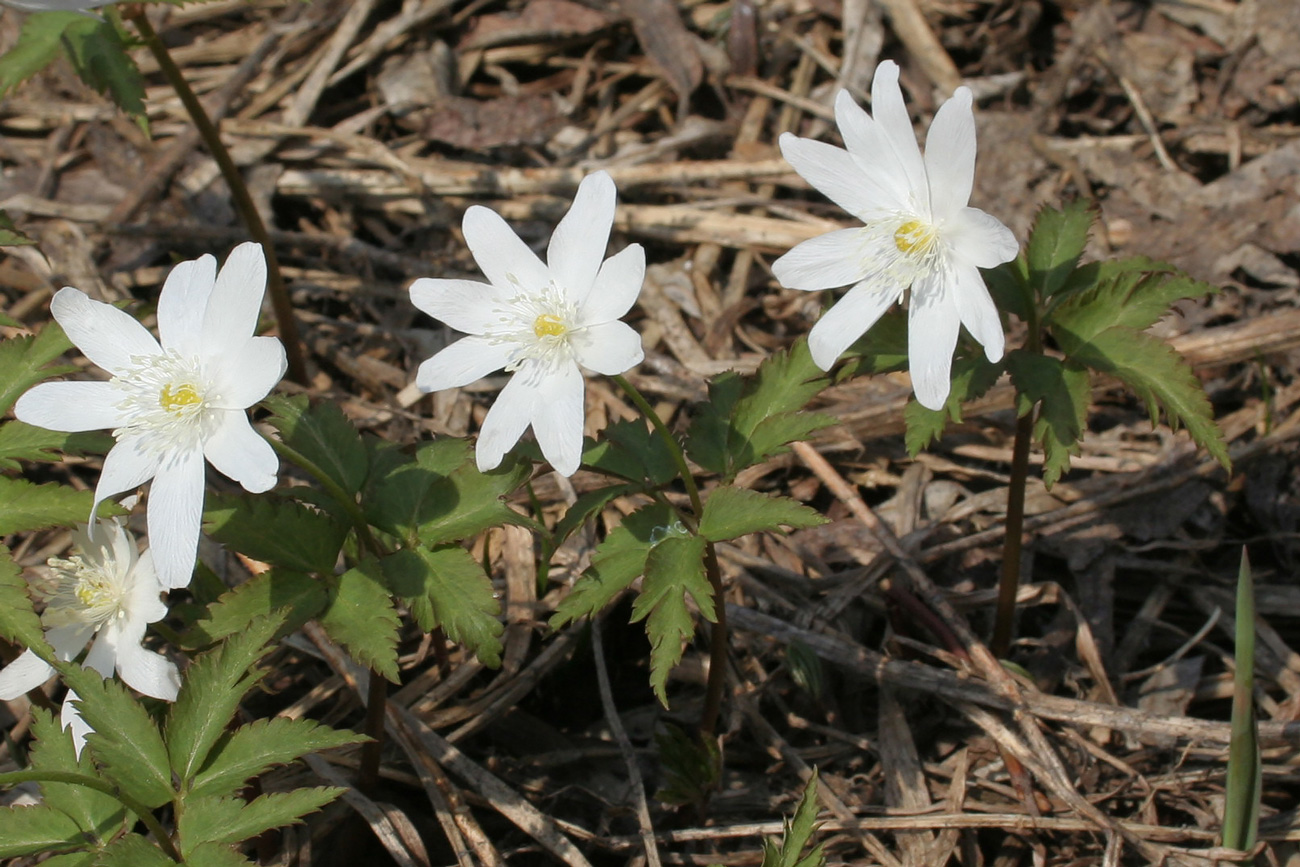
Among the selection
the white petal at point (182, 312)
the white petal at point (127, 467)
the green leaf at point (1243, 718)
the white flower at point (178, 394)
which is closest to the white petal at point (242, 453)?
the white flower at point (178, 394)

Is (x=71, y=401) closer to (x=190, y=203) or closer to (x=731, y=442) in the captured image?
(x=731, y=442)

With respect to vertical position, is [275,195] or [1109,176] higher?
[275,195]

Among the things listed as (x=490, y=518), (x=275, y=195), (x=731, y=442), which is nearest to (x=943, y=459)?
(x=731, y=442)

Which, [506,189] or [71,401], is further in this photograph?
[506,189]

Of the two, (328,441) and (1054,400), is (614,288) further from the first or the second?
(1054,400)

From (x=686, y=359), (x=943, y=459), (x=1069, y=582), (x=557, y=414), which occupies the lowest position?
(x=1069, y=582)

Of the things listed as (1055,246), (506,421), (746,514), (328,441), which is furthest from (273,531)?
(1055,246)

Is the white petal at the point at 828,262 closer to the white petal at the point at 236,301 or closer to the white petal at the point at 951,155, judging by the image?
the white petal at the point at 951,155
